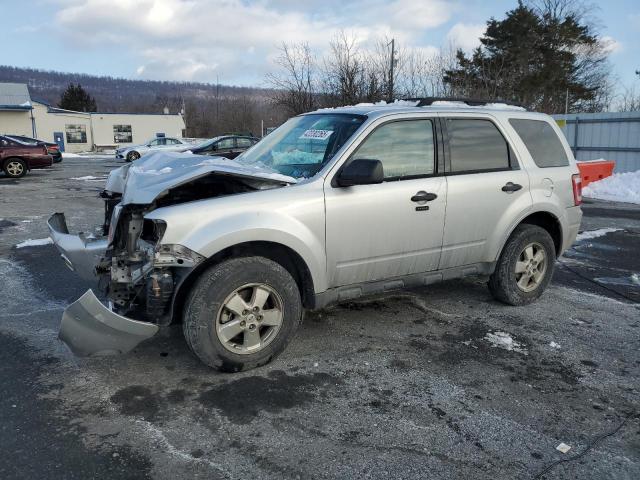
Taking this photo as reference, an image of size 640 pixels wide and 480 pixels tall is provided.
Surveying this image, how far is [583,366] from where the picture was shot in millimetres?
3986

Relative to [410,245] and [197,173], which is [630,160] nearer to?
[410,245]

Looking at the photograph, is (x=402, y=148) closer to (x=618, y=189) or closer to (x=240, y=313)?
(x=240, y=313)

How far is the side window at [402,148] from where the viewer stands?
13.9 feet

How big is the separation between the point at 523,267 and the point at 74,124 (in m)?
50.6

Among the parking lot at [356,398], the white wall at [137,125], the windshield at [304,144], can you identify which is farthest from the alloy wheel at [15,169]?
the white wall at [137,125]

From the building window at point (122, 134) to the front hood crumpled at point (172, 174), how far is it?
50.8 meters

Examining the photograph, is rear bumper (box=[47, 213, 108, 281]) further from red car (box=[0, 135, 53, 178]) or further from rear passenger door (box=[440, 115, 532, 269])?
red car (box=[0, 135, 53, 178])

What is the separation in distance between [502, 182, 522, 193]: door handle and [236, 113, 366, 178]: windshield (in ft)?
4.99

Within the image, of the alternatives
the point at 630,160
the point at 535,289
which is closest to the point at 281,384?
the point at 535,289

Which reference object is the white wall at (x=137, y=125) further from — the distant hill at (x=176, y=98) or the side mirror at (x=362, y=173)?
the side mirror at (x=362, y=173)

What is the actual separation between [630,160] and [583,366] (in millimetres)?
15318

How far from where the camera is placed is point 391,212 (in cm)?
420

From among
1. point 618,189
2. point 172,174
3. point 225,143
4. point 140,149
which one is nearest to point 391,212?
point 172,174

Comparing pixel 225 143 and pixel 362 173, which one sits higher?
pixel 225 143
